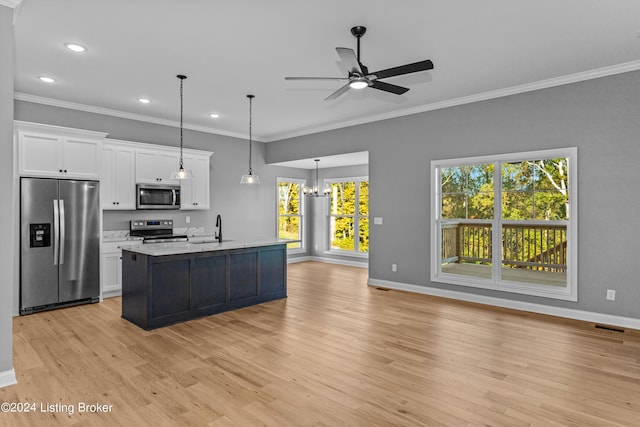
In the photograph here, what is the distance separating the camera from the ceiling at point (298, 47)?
2990 mm

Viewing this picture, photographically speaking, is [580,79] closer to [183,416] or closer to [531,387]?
[531,387]

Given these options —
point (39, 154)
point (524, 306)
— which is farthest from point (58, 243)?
point (524, 306)

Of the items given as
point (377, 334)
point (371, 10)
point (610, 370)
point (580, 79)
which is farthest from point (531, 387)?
point (580, 79)

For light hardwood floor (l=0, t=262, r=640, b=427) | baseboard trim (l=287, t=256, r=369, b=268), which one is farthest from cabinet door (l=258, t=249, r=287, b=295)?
baseboard trim (l=287, t=256, r=369, b=268)

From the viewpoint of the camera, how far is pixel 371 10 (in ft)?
9.82

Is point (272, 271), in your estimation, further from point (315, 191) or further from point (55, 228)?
point (315, 191)

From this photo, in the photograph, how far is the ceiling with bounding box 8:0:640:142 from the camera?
2990 millimetres

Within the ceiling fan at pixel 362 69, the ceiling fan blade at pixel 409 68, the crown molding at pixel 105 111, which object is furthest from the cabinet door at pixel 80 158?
the ceiling fan blade at pixel 409 68

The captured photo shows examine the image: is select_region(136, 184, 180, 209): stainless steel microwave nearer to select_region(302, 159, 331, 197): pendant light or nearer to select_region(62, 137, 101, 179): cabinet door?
select_region(62, 137, 101, 179): cabinet door

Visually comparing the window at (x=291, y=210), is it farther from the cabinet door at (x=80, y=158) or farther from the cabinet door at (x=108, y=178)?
the cabinet door at (x=80, y=158)

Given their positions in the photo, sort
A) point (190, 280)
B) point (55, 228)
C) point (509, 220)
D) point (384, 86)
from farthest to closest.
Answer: point (509, 220) → point (55, 228) → point (190, 280) → point (384, 86)

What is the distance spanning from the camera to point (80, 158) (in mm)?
5184

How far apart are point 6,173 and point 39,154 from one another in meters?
2.57

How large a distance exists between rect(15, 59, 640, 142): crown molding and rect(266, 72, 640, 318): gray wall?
0.08m
